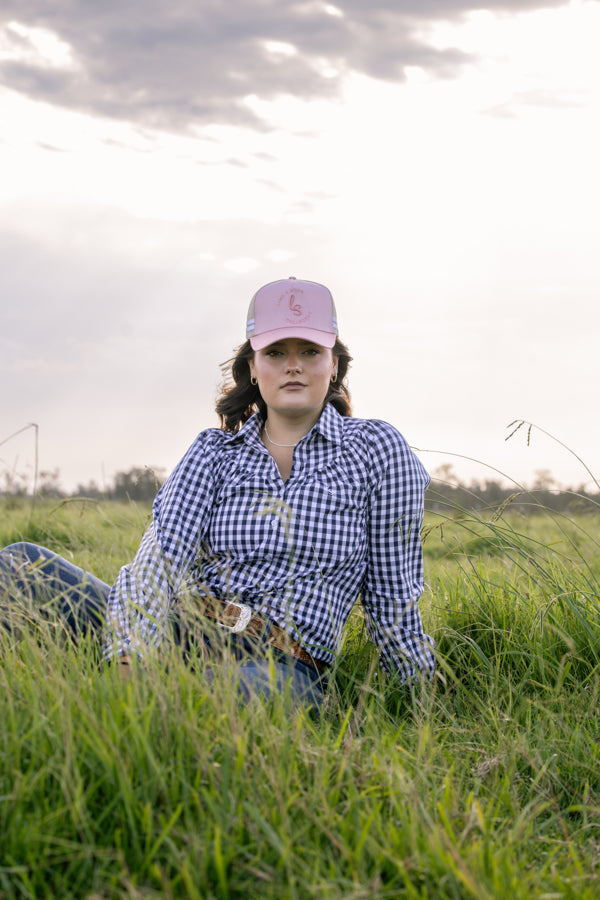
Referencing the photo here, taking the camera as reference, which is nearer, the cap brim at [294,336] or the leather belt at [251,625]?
the leather belt at [251,625]

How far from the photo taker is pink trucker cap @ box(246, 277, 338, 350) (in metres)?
3.21

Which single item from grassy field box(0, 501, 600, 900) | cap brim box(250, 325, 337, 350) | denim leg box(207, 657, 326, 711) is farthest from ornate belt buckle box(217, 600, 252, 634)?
cap brim box(250, 325, 337, 350)

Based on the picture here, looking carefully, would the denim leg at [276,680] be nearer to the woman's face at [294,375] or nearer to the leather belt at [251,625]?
the leather belt at [251,625]

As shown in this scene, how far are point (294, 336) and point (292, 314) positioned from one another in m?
0.12

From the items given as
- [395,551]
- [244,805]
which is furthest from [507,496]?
[244,805]

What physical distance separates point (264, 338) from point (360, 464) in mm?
656

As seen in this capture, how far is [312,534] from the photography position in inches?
121

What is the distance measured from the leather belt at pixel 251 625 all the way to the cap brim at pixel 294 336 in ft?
3.48

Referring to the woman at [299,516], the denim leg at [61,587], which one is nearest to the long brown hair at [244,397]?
the woman at [299,516]

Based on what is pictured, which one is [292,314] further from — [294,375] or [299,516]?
[299,516]

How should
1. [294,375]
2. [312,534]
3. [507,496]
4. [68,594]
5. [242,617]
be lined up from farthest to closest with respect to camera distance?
[507,496] < [68,594] < [294,375] < [312,534] < [242,617]

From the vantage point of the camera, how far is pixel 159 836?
1.75 m

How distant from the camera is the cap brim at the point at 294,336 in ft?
10.4

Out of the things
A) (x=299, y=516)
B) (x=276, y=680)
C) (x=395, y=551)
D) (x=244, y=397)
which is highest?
(x=244, y=397)
